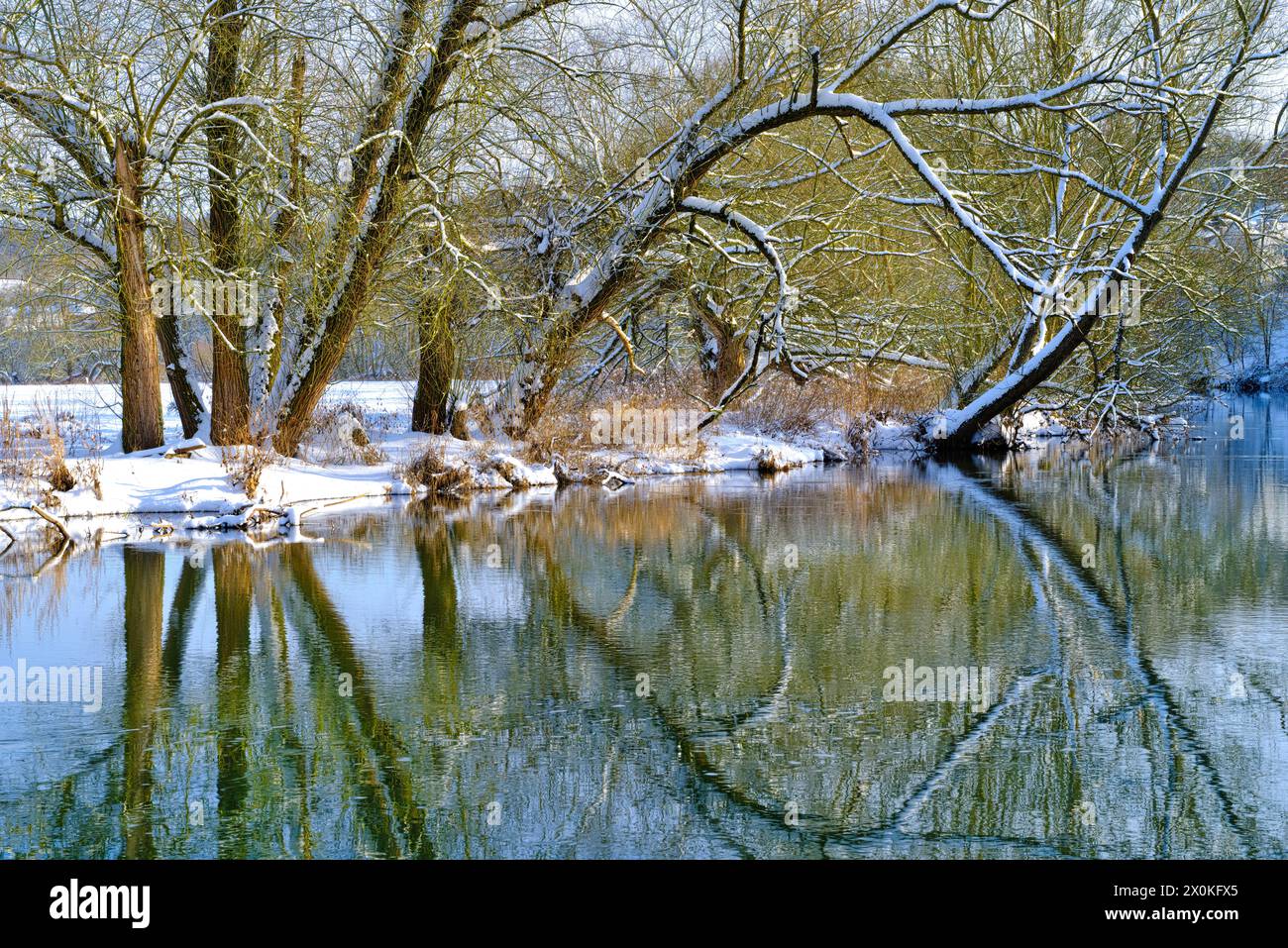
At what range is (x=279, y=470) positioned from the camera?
17.1m

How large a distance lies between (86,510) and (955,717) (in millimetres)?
10966

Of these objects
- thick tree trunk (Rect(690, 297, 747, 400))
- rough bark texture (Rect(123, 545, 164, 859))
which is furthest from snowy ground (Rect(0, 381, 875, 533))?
rough bark texture (Rect(123, 545, 164, 859))

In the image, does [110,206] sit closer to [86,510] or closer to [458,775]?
[86,510]

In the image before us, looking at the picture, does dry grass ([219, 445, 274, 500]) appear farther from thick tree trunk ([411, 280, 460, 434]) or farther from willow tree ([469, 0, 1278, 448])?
willow tree ([469, 0, 1278, 448])

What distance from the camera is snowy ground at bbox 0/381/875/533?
48.3ft

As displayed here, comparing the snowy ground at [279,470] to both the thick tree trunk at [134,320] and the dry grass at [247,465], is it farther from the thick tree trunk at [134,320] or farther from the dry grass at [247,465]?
the thick tree trunk at [134,320]

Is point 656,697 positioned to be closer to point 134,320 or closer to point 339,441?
point 134,320

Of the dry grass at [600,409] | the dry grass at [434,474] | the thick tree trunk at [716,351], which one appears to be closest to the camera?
the dry grass at [434,474]

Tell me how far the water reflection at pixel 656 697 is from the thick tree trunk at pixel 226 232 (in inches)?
182

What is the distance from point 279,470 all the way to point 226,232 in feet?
10.6

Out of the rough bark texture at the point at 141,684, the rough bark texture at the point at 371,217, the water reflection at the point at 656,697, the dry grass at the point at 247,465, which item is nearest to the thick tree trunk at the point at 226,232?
the rough bark texture at the point at 371,217

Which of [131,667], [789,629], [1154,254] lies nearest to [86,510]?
[131,667]

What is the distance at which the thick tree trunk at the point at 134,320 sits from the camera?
52.4 feet

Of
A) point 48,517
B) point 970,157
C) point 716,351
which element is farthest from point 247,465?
point 970,157
